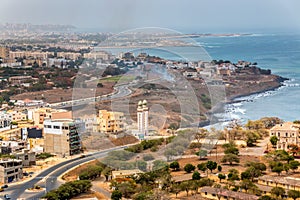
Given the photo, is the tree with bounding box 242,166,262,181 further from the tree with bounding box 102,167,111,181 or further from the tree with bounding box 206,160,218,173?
the tree with bounding box 102,167,111,181

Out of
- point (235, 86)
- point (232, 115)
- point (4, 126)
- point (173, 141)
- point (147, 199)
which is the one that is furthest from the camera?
point (235, 86)

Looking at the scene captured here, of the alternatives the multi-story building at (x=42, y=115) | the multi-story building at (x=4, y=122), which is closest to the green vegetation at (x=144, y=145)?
the multi-story building at (x=42, y=115)

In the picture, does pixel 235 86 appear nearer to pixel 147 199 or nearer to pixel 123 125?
pixel 123 125

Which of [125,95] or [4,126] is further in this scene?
[125,95]

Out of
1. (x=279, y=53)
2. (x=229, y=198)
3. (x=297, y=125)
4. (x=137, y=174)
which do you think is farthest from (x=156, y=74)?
(x=279, y=53)

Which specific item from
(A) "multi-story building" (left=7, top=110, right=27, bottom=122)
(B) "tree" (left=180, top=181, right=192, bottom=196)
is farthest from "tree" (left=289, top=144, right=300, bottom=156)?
(A) "multi-story building" (left=7, top=110, right=27, bottom=122)

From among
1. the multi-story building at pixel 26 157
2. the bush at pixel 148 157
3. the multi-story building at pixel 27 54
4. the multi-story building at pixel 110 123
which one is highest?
the multi-story building at pixel 27 54

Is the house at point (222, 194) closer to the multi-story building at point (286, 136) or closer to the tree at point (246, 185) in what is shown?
the tree at point (246, 185)

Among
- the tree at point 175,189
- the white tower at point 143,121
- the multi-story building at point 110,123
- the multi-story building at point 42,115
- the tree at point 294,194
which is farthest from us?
the multi-story building at point 42,115
